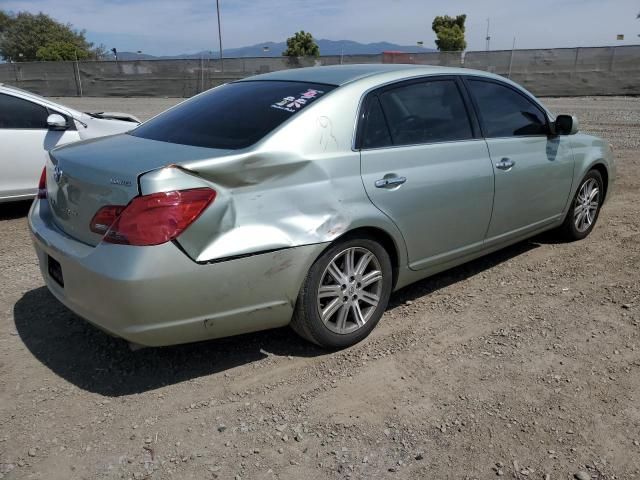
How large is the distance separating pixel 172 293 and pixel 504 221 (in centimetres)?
262

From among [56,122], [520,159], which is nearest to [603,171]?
[520,159]

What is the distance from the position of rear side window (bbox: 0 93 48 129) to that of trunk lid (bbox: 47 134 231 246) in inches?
127

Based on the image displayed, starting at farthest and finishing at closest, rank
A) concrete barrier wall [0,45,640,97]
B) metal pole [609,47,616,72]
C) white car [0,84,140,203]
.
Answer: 1. concrete barrier wall [0,45,640,97]
2. metal pole [609,47,616,72]
3. white car [0,84,140,203]

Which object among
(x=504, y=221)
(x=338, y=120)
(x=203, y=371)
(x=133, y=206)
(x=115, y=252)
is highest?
(x=338, y=120)

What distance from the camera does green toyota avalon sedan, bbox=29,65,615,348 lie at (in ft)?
8.71

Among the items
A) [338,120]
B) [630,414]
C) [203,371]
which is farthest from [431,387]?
[338,120]

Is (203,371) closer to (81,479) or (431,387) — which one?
(81,479)

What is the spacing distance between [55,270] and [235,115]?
4.43 feet

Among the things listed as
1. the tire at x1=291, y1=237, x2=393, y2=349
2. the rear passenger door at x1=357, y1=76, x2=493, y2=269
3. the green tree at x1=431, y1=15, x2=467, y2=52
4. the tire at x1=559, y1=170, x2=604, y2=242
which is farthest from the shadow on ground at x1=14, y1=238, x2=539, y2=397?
the green tree at x1=431, y1=15, x2=467, y2=52

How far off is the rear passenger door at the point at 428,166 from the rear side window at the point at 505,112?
0.18m

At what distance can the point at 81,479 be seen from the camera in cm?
238

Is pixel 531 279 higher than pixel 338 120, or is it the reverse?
pixel 338 120

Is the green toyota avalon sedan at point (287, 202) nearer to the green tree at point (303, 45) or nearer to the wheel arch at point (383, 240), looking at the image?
the wheel arch at point (383, 240)

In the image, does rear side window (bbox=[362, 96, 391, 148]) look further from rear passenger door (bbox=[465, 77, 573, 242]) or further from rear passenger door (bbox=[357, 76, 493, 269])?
A: rear passenger door (bbox=[465, 77, 573, 242])
